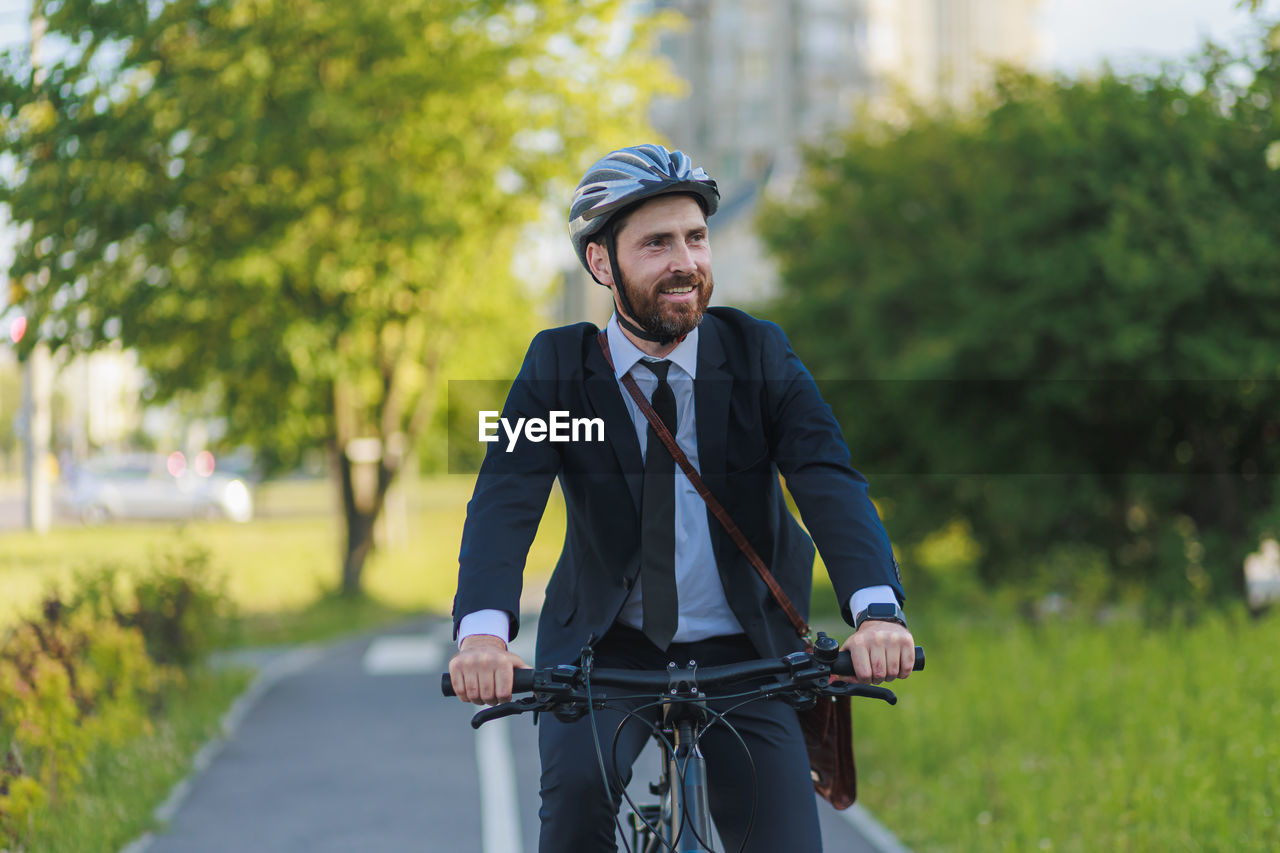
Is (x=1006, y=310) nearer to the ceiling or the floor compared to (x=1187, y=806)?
nearer to the ceiling

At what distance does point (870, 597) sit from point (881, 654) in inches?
6.4

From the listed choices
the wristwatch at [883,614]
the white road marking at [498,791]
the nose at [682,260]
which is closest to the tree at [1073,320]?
the white road marking at [498,791]

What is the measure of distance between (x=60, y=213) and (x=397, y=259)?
4.54 meters

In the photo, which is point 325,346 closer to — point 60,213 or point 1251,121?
point 60,213

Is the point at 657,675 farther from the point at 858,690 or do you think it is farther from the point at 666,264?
the point at 666,264

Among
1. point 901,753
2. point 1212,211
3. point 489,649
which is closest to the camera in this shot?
point 489,649

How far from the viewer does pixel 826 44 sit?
2763 inches

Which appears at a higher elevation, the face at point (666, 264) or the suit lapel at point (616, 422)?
the face at point (666, 264)

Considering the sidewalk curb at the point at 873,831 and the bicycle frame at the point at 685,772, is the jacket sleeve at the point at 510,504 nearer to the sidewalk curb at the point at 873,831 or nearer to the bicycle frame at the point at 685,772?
the bicycle frame at the point at 685,772

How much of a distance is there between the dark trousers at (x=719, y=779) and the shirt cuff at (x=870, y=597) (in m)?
0.34

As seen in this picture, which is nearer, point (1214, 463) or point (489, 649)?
point (489, 649)

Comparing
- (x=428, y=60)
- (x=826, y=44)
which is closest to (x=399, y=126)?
(x=428, y=60)

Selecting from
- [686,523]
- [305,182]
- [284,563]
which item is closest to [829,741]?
[686,523]

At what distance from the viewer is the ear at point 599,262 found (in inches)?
120
